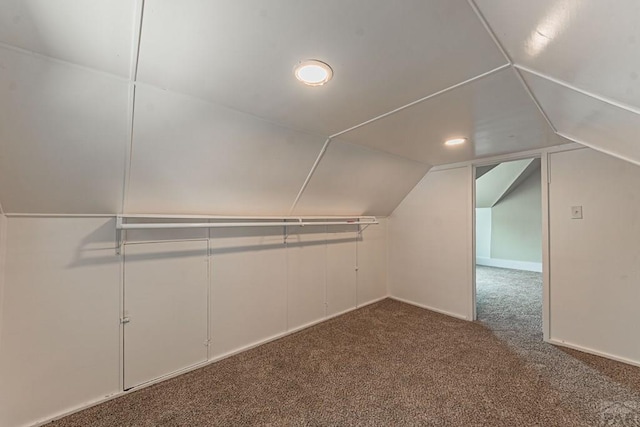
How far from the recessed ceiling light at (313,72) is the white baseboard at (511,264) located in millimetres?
6741

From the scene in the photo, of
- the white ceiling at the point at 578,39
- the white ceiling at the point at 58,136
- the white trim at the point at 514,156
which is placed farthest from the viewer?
the white trim at the point at 514,156

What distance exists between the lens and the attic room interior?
991mm

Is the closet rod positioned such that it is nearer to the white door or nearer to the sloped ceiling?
the white door

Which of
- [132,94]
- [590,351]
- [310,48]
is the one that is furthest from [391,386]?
[132,94]

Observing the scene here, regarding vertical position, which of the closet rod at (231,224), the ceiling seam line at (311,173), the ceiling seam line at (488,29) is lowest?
the closet rod at (231,224)

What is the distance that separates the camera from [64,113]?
1.30 m

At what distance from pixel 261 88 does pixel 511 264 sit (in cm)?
700

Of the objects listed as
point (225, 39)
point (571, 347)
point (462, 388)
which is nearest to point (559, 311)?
point (571, 347)

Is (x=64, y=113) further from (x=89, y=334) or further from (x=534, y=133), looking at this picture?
(x=534, y=133)

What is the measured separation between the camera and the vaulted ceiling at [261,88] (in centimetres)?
89

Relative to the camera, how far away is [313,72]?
1.26 m

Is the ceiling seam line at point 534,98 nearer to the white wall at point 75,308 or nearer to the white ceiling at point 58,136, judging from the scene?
A: the white ceiling at point 58,136

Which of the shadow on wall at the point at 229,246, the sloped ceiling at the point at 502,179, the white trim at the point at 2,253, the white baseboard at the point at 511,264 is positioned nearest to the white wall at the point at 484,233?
the white baseboard at the point at 511,264

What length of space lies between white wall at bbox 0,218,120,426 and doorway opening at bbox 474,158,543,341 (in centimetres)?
461
